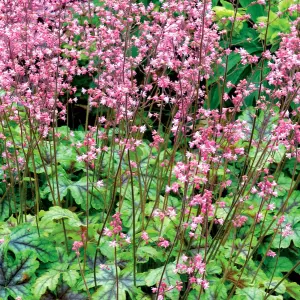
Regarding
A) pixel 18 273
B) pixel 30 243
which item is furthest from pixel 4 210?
pixel 18 273

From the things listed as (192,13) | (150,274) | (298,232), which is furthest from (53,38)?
(298,232)

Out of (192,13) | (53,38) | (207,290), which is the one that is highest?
(192,13)

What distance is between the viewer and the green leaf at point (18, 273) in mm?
2578

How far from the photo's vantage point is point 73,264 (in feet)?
8.86

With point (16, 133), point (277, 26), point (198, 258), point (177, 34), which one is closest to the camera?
point (198, 258)

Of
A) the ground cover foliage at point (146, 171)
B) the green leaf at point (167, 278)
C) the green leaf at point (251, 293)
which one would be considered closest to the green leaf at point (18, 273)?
the ground cover foliage at point (146, 171)

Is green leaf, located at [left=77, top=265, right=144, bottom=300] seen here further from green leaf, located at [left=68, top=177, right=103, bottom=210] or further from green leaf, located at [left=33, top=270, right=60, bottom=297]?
green leaf, located at [left=68, top=177, right=103, bottom=210]

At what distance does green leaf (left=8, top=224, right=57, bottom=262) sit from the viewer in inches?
109

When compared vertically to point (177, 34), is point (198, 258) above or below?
below

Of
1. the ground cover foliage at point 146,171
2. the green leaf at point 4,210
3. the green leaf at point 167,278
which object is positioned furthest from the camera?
the green leaf at point 4,210

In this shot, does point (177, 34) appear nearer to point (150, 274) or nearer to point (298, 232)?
point (150, 274)

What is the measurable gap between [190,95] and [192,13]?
0.46 m

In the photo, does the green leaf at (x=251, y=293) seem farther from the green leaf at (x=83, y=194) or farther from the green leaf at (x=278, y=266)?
the green leaf at (x=83, y=194)

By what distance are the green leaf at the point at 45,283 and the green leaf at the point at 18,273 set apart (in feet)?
0.27
